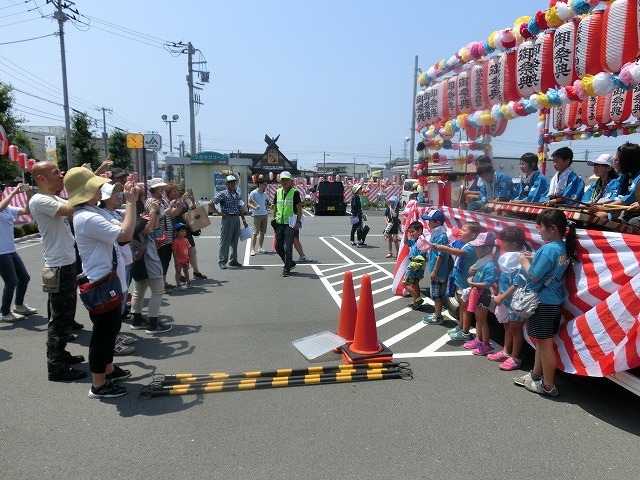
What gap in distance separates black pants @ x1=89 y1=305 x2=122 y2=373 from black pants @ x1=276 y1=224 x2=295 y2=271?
513 cm

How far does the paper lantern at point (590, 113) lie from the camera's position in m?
9.36

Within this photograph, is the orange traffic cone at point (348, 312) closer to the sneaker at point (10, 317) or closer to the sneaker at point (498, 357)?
the sneaker at point (498, 357)

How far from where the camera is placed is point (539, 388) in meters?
3.71

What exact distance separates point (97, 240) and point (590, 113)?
988 centimetres

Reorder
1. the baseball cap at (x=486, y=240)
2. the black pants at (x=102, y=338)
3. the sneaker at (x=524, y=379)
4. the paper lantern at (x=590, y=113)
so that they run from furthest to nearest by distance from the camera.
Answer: the paper lantern at (x=590, y=113) < the baseball cap at (x=486, y=240) < the sneaker at (x=524, y=379) < the black pants at (x=102, y=338)

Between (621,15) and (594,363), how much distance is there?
12.7ft

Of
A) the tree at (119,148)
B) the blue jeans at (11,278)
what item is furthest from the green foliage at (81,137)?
the blue jeans at (11,278)

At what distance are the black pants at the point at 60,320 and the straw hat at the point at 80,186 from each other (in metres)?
0.93

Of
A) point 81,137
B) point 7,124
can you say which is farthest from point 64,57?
point 81,137

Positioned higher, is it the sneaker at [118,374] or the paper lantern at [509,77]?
the paper lantern at [509,77]

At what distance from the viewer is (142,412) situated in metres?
3.45

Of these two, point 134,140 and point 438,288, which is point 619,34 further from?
point 134,140

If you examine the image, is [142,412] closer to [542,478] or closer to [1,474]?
[1,474]

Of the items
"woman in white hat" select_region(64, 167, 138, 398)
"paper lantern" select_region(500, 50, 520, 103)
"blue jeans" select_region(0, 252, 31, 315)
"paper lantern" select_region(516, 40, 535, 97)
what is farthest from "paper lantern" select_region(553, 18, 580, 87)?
"blue jeans" select_region(0, 252, 31, 315)
